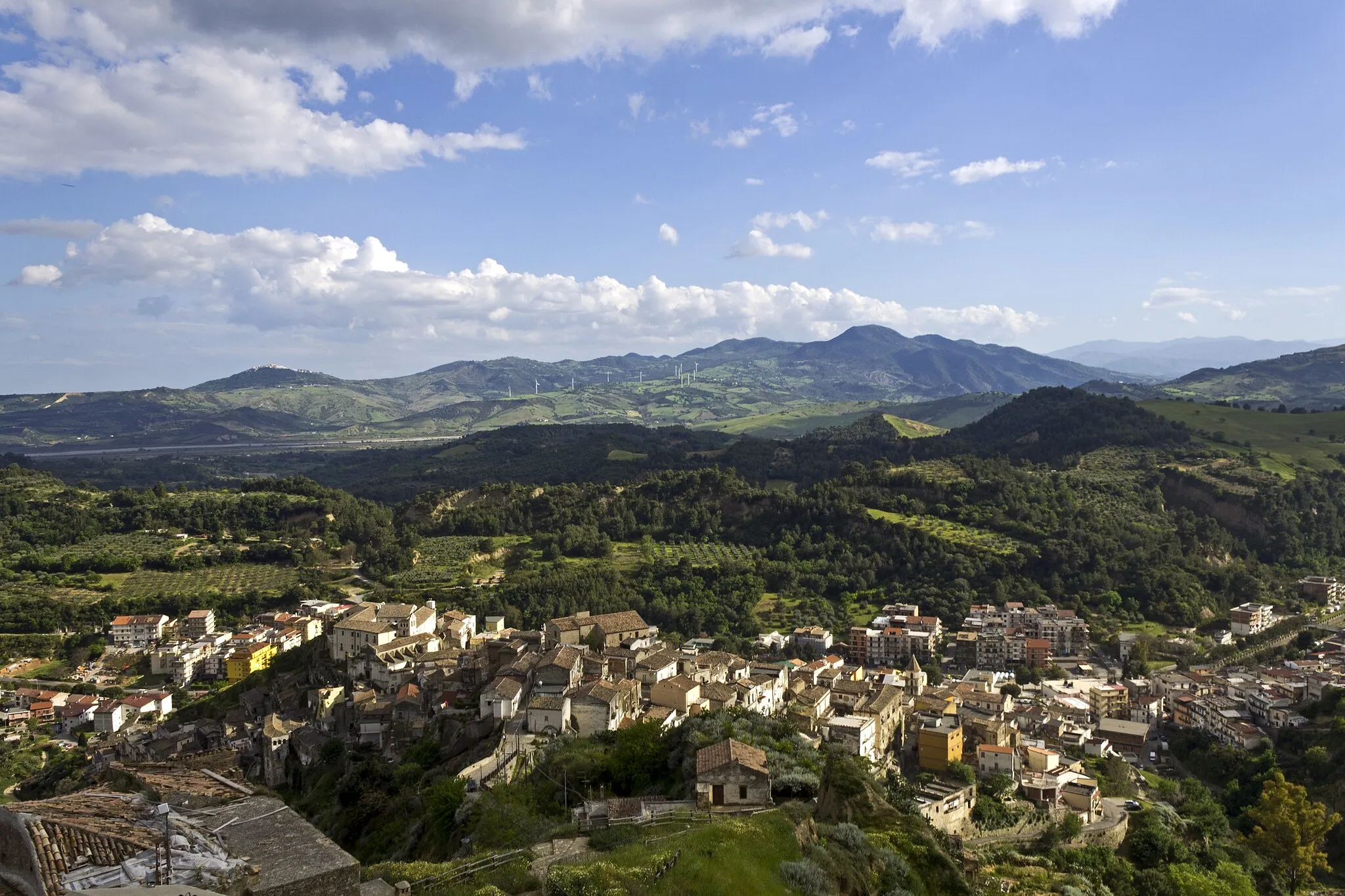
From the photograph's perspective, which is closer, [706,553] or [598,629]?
[598,629]

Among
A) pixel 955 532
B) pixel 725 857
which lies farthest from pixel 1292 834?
pixel 955 532

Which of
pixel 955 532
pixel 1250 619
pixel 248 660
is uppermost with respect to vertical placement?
pixel 955 532

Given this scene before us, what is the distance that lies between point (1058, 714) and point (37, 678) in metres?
63.0

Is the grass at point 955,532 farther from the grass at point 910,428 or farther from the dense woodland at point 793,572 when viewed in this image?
the grass at point 910,428

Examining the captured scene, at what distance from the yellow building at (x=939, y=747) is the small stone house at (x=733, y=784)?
51.2ft

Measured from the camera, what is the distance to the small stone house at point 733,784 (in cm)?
2130

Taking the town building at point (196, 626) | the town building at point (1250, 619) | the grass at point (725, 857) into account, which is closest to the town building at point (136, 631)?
the town building at point (196, 626)

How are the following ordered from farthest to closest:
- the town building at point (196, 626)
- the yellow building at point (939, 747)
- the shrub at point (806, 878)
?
the town building at point (196, 626) < the yellow building at point (939, 747) < the shrub at point (806, 878)

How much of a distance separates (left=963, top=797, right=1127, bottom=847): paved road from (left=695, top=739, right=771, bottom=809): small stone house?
10.7 meters

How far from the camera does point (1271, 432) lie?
109438 millimetres

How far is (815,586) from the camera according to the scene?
74875 mm

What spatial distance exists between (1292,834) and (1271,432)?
308 ft

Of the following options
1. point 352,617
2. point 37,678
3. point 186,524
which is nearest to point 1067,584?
point 352,617

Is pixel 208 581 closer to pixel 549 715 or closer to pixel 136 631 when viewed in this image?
pixel 136 631
